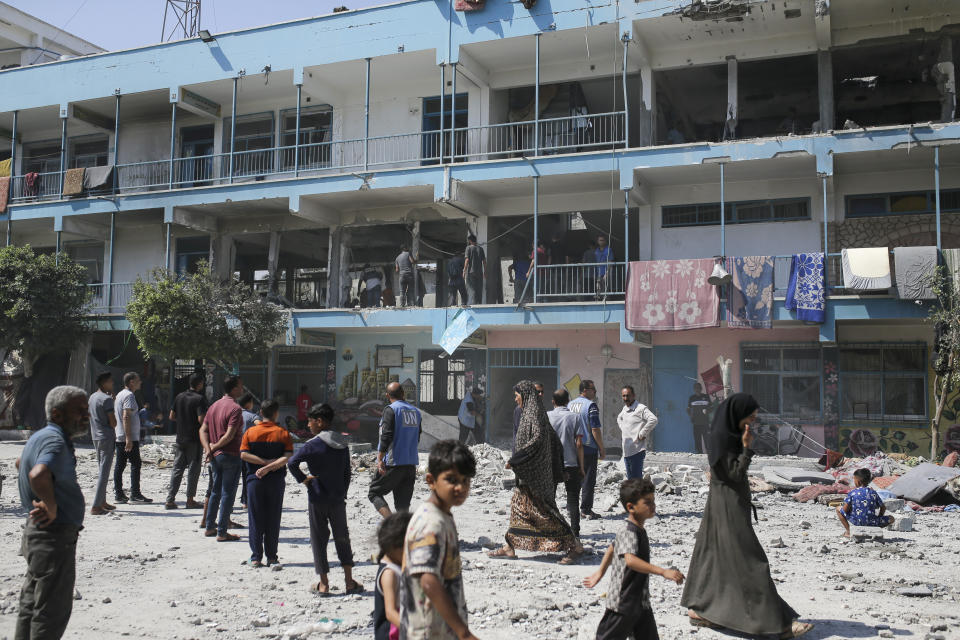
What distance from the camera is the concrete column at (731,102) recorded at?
1739 cm

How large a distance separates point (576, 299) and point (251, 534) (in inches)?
479

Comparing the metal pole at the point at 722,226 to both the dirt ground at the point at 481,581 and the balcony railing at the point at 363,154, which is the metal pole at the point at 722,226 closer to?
the balcony railing at the point at 363,154

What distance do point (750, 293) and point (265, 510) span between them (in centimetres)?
1144

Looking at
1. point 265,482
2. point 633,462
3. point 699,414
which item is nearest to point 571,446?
point 633,462

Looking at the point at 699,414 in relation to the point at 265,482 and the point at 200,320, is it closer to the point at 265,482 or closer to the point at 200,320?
the point at 200,320

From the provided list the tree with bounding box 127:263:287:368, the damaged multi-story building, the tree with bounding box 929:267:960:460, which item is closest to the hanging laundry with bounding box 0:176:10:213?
the damaged multi-story building

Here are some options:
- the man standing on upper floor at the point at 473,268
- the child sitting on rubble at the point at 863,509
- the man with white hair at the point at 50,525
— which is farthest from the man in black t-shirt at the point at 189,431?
the man standing on upper floor at the point at 473,268

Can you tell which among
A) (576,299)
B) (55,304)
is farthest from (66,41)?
(576,299)

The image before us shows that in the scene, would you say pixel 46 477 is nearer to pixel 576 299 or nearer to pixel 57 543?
pixel 57 543

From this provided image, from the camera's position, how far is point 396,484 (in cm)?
736

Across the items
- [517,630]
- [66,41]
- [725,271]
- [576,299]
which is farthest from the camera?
[66,41]

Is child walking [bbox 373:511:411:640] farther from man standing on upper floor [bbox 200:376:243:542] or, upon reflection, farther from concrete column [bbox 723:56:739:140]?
concrete column [bbox 723:56:739:140]

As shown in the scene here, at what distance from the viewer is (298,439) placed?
61.2 feet

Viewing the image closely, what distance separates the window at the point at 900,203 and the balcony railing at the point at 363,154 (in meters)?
5.05
